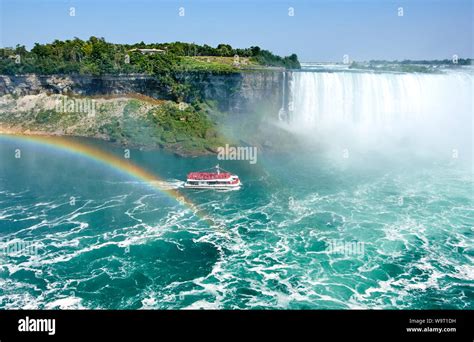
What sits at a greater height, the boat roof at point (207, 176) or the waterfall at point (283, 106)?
the waterfall at point (283, 106)

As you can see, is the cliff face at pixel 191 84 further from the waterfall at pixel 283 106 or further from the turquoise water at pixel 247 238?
the turquoise water at pixel 247 238

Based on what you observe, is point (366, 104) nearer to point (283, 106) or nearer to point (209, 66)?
point (283, 106)

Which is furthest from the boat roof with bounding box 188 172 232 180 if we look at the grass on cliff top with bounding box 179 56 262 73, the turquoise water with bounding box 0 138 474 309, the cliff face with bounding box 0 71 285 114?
the grass on cliff top with bounding box 179 56 262 73

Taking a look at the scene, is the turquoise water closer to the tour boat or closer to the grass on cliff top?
the tour boat

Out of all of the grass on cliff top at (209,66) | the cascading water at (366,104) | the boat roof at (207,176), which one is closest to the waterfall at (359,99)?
the cascading water at (366,104)

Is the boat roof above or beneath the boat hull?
above
